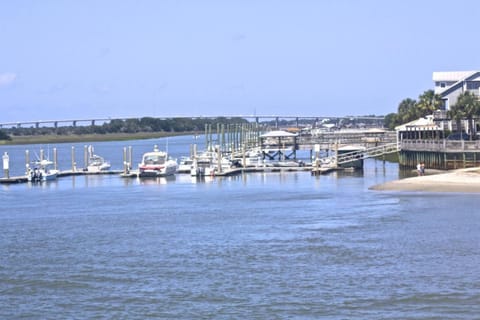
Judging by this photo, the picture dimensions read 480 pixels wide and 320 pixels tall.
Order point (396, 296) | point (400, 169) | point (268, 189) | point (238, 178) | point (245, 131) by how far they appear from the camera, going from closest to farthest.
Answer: point (396, 296)
point (268, 189)
point (238, 178)
point (400, 169)
point (245, 131)

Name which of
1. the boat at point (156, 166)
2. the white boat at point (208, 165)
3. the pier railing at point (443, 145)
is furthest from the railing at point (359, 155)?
the boat at point (156, 166)

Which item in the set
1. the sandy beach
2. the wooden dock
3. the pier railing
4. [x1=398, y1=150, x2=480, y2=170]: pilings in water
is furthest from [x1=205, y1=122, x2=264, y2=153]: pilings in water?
the sandy beach

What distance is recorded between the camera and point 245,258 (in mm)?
34688

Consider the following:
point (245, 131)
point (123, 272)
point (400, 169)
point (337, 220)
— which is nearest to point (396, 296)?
point (123, 272)

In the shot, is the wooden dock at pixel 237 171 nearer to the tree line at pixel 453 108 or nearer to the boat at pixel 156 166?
the boat at pixel 156 166

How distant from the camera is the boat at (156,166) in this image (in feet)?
269

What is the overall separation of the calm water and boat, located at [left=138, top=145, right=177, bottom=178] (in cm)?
2190

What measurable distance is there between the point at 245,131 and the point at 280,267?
9735 cm

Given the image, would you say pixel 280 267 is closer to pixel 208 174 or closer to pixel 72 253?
pixel 72 253

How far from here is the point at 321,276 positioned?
1219 inches

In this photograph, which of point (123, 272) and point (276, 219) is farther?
point (276, 219)

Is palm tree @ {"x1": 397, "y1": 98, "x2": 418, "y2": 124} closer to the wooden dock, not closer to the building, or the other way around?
the building

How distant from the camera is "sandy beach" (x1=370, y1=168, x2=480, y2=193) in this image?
58.6m

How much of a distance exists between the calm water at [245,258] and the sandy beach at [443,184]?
2.49 meters
